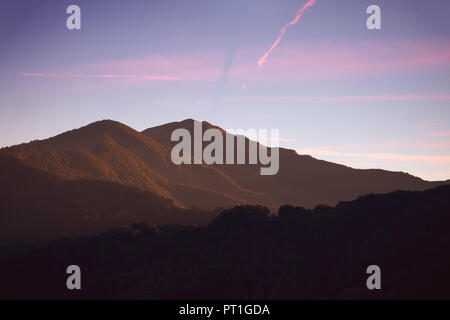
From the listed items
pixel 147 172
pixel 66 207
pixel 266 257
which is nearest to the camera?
pixel 266 257

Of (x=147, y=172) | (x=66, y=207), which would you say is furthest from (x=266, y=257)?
(x=147, y=172)

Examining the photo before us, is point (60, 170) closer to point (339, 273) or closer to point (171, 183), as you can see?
point (171, 183)

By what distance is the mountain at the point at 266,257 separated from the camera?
6281 centimetres

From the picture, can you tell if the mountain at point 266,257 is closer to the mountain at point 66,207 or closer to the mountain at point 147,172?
the mountain at point 66,207

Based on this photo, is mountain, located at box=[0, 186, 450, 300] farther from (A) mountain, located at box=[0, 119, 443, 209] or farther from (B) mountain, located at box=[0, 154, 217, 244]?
(A) mountain, located at box=[0, 119, 443, 209]

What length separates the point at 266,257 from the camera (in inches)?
2805

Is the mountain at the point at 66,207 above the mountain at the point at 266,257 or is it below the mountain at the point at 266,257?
above

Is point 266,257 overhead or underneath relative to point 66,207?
underneath

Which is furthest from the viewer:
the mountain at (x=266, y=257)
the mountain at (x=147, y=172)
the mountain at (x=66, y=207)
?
the mountain at (x=147, y=172)

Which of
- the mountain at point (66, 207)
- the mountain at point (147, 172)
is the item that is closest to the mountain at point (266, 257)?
the mountain at point (66, 207)

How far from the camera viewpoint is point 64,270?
247 ft

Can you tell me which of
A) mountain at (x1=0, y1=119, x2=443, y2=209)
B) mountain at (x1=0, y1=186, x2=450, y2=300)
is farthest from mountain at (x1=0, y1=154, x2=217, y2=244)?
mountain at (x1=0, y1=186, x2=450, y2=300)

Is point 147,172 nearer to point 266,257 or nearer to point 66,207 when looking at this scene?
point 66,207

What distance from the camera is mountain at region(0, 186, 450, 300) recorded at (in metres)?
62.8
